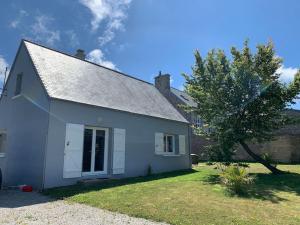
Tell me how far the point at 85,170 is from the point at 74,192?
2542 mm

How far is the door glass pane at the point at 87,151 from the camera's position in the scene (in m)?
11.1

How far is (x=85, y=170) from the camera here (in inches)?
438

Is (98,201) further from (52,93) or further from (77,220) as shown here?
(52,93)

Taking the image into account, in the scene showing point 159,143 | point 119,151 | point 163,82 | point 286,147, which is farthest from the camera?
point 163,82

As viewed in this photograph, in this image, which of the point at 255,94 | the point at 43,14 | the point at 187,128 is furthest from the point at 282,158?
the point at 43,14

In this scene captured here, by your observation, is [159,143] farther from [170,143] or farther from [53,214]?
[53,214]

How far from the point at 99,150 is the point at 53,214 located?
18.8 feet

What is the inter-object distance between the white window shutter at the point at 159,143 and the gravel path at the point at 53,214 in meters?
8.03

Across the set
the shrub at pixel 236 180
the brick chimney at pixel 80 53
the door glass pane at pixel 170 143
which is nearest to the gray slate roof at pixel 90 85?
the door glass pane at pixel 170 143

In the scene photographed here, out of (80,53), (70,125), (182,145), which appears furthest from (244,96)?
(80,53)

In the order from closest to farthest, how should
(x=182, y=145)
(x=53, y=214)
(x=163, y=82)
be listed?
1. (x=53, y=214)
2. (x=182, y=145)
3. (x=163, y=82)

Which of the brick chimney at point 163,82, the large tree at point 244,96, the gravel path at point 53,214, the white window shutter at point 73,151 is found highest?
the brick chimney at point 163,82

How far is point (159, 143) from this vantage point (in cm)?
1527

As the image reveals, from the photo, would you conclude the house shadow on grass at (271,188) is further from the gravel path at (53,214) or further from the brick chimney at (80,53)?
the brick chimney at (80,53)
